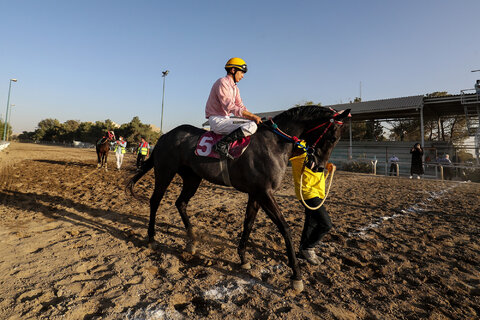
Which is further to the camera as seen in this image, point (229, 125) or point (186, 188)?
point (186, 188)

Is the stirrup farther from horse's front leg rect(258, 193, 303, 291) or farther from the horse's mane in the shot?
the horse's mane

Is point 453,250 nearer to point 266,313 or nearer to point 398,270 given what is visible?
point 398,270

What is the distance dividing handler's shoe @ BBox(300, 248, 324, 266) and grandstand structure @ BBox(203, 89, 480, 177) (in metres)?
13.7

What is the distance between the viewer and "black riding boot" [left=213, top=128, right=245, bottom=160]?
2879mm

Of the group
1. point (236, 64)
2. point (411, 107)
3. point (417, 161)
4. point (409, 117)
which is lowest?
point (417, 161)

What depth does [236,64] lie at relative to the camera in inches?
125

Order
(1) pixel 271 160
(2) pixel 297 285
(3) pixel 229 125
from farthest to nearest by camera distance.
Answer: (3) pixel 229 125, (1) pixel 271 160, (2) pixel 297 285

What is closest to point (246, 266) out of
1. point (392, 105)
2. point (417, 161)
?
point (417, 161)

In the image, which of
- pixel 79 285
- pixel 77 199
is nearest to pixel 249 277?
pixel 79 285

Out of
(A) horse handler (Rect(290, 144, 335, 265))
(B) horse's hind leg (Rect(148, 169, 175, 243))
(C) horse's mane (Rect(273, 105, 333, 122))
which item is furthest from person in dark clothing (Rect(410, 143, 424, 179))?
(B) horse's hind leg (Rect(148, 169, 175, 243))

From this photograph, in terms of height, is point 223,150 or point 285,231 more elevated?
point 223,150

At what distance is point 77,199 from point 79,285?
435 centimetres

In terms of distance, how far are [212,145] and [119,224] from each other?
8.37ft

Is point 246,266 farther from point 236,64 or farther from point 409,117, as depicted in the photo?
point 409,117
